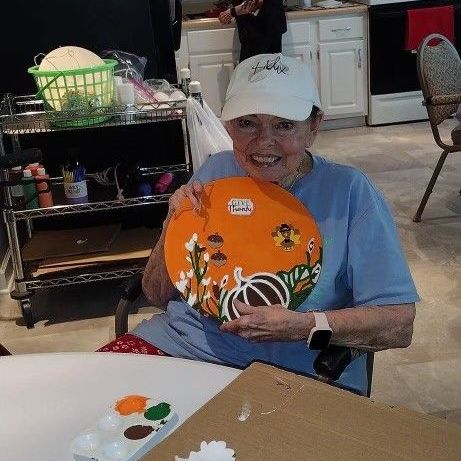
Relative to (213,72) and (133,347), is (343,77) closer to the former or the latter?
(213,72)

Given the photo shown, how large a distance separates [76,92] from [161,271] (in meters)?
1.19

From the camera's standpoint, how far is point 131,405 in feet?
3.61

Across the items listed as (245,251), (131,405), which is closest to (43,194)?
(245,251)

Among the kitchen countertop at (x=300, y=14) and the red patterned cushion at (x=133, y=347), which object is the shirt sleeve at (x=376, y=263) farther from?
the kitchen countertop at (x=300, y=14)

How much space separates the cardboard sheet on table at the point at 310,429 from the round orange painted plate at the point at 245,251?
424 mm

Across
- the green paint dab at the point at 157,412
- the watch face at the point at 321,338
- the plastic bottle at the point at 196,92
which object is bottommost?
the watch face at the point at 321,338

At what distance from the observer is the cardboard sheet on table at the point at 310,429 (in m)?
0.87

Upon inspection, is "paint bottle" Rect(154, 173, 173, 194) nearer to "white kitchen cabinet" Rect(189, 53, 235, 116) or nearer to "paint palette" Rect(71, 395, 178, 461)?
"paint palette" Rect(71, 395, 178, 461)

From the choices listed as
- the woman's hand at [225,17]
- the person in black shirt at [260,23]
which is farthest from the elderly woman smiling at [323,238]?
the woman's hand at [225,17]

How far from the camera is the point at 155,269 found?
1639 millimetres

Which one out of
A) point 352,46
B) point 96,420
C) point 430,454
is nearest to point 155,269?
point 96,420

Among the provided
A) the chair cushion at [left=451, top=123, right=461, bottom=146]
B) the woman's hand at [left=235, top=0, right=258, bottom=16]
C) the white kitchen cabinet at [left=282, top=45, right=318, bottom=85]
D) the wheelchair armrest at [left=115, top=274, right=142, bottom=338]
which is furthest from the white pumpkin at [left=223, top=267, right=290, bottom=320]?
the white kitchen cabinet at [left=282, top=45, right=318, bottom=85]

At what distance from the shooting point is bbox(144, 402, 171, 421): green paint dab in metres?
1.07

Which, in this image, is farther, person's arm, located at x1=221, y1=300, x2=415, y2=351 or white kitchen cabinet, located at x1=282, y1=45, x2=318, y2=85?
white kitchen cabinet, located at x1=282, y1=45, x2=318, y2=85
